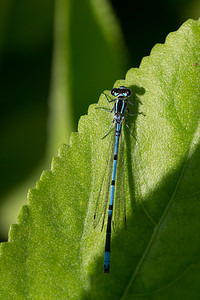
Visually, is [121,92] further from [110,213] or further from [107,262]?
[107,262]

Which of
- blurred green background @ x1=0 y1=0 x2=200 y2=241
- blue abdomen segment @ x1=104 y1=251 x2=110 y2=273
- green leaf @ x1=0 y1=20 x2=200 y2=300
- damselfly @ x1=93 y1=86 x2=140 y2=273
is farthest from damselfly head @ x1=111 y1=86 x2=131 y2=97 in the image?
blue abdomen segment @ x1=104 y1=251 x2=110 y2=273

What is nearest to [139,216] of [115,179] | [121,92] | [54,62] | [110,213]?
[110,213]

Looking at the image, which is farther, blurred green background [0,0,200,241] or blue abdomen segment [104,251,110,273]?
blurred green background [0,0,200,241]

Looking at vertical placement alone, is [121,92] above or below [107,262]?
above

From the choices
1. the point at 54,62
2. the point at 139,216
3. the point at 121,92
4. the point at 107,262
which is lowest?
the point at 107,262

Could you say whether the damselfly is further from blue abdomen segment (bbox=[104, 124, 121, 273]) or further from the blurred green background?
the blurred green background

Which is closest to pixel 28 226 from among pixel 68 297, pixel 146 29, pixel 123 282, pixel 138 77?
pixel 68 297
